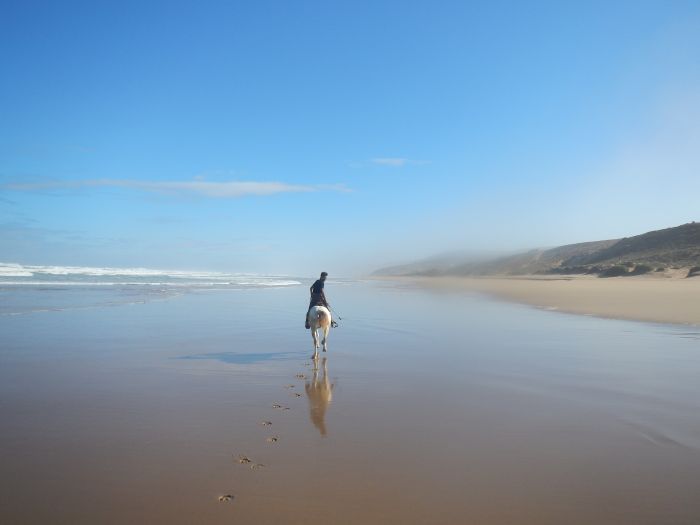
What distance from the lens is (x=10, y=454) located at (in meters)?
4.75

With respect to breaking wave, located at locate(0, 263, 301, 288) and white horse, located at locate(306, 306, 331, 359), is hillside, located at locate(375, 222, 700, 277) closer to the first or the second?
breaking wave, located at locate(0, 263, 301, 288)

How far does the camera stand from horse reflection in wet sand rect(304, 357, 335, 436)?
5.96m

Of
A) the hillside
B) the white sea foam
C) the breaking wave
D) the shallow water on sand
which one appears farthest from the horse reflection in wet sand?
the hillside

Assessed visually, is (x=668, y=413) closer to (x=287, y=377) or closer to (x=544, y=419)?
(x=544, y=419)

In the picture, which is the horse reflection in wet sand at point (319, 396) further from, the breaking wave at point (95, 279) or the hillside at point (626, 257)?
the hillside at point (626, 257)

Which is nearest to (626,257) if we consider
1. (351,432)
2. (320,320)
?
(320,320)

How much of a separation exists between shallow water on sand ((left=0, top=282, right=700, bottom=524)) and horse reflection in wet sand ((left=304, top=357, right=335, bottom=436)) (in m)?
0.05

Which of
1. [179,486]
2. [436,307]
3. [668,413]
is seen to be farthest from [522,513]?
[436,307]

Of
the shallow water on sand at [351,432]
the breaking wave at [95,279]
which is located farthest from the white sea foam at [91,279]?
the shallow water on sand at [351,432]

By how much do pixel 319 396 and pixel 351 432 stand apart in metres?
Result: 1.69

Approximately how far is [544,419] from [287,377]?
14.5 ft

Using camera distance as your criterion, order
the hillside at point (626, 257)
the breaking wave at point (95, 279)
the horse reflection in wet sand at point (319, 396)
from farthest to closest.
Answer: the hillside at point (626, 257) < the breaking wave at point (95, 279) < the horse reflection in wet sand at point (319, 396)

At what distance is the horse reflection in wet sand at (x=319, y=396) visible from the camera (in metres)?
5.96

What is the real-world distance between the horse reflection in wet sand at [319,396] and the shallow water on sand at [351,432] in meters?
0.05
